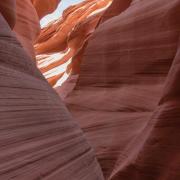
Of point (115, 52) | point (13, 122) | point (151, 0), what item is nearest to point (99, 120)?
point (115, 52)

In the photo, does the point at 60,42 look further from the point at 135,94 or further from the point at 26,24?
the point at 135,94

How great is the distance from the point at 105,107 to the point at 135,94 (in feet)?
1.78

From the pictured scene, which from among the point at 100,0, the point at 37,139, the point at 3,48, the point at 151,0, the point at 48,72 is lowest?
the point at 48,72

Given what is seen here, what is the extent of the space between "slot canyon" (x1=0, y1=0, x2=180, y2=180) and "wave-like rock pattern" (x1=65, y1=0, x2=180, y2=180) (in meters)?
0.01

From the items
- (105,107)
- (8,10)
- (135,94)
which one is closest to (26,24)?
(8,10)

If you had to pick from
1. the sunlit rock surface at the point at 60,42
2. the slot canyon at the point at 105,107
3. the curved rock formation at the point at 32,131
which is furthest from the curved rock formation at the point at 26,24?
the curved rock formation at the point at 32,131

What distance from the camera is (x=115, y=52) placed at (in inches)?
240

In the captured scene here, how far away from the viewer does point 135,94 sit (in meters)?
5.35

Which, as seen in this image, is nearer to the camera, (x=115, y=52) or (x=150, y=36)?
(x=150, y=36)

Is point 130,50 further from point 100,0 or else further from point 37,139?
point 100,0

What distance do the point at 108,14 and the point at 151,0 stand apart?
2.49 m

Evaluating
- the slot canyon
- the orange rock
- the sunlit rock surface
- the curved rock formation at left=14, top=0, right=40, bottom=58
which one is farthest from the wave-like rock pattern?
the sunlit rock surface

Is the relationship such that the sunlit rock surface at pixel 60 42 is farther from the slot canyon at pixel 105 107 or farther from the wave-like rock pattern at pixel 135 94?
the wave-like rock pattern at pixel 135 94

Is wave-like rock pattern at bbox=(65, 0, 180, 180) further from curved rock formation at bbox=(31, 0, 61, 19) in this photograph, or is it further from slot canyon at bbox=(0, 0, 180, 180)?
curved rock formation at bbox=(31, 0, 61, 19)
